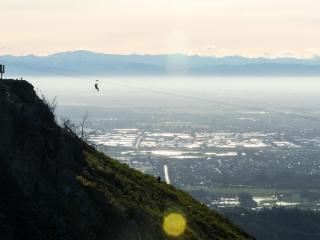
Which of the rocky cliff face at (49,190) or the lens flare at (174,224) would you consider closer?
the rocky cliff face at (49,190)

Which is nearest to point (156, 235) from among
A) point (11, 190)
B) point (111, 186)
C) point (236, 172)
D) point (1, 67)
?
point (111, 186)

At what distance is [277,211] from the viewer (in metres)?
117

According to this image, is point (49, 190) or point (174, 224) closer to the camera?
point (49, 190)

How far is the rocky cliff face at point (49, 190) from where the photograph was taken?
2053cm

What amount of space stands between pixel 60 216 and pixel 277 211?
100 metres

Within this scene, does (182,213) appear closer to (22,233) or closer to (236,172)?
(22,233)

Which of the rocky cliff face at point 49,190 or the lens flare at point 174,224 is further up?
the rocky cliff face at point 49,190

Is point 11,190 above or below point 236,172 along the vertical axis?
above

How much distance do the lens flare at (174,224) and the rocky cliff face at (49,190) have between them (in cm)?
37

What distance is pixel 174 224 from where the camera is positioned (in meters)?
29.7

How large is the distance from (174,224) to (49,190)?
9.52 m

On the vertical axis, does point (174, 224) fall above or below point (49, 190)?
below

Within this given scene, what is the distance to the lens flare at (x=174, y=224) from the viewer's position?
27516mm

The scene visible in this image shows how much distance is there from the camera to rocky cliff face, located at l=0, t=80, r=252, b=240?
20.5 metres
